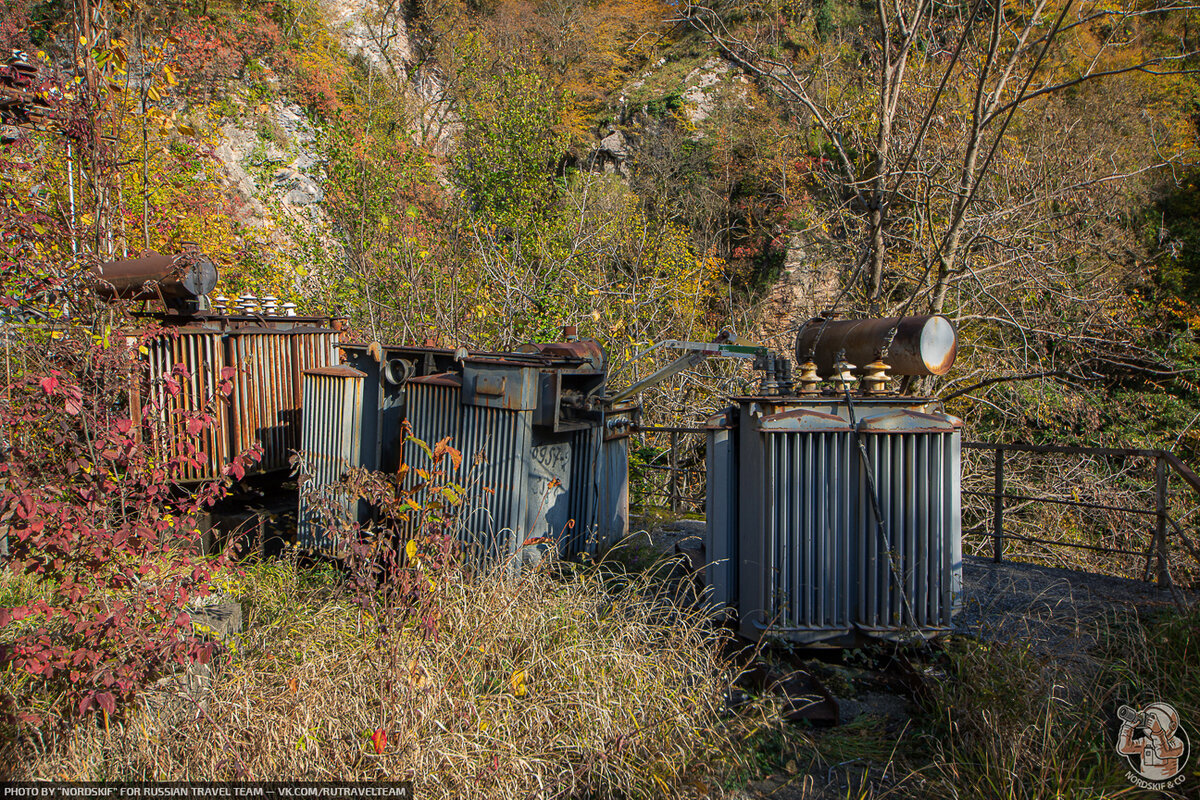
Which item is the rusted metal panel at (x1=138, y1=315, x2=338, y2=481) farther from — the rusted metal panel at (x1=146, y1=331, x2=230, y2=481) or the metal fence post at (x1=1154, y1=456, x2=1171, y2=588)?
the metal fence post at (x1=1154, y1=456, x2=1171, y2=588)

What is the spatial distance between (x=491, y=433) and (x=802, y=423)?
6.47ft

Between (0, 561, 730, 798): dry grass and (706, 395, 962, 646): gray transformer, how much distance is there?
0.66m

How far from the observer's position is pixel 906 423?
394cm

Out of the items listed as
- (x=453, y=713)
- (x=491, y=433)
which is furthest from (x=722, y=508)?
(x=453, y=713)

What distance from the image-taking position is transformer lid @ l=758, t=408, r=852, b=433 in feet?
13.0

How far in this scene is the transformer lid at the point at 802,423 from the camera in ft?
13.0

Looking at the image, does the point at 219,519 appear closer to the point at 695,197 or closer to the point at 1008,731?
the point at 1008,731

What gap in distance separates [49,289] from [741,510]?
4244 mm

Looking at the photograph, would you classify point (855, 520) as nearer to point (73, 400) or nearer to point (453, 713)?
point (453, 713)

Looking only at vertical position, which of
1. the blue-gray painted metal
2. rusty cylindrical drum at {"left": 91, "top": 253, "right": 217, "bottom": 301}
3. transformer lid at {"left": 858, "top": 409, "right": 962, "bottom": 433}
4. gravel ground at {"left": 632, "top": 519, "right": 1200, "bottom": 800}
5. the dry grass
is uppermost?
rusty cylindrical drum at {"left": 91, "top": 253, "right": 217, "bottom": 301}

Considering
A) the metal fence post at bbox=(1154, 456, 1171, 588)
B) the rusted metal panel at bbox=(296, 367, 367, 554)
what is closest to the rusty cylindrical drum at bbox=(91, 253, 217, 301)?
the rusted metal panel at bbox=(296, 367, 367, 554)

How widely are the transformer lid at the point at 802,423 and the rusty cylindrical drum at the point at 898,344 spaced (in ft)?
2.10

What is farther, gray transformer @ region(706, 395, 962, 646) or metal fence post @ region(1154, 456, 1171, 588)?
metal fence post @ region(1154, 456, 1171, 588)

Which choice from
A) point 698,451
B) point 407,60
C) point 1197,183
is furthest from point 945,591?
point 407,60
